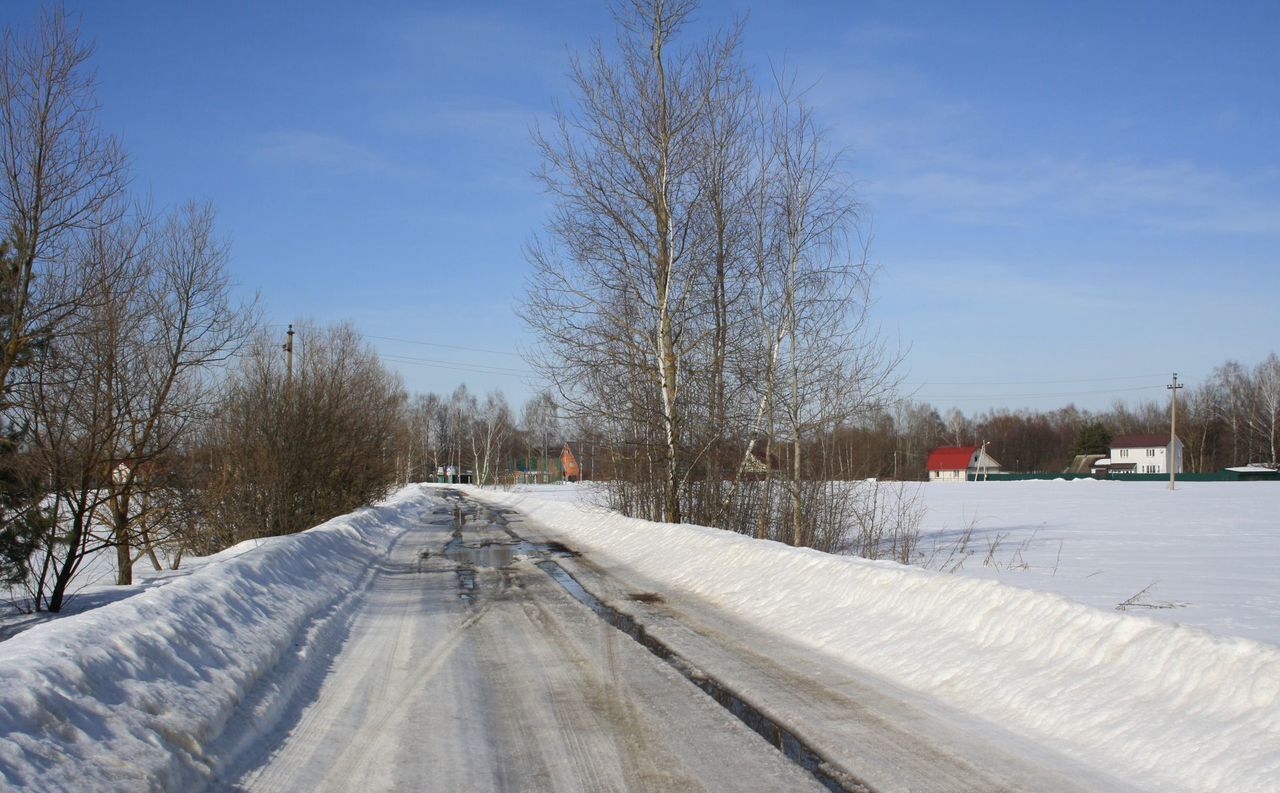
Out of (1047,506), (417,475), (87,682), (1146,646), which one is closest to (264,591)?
(87,682)

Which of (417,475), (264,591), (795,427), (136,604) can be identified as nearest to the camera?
(136,604)

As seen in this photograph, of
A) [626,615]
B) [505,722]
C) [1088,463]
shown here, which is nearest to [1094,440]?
[1088,463]

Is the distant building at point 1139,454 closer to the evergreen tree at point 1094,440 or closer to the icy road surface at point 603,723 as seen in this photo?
the evergreen tree at point 1094,440

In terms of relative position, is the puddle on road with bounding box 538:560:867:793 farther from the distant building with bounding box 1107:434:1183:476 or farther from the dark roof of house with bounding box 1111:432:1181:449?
the dark roof of house with bounding box 1111:432:1181:449

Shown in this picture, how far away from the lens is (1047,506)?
44.4 meters

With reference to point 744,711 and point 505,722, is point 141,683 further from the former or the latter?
point 744,711

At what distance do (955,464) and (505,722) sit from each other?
393 ft

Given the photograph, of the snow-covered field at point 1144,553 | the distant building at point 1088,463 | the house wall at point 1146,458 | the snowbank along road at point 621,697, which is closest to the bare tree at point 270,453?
the snowbank along road at point 621,697

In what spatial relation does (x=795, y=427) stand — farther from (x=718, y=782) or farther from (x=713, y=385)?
(x=718, y=782)

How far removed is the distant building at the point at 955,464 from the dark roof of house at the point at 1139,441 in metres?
15.8

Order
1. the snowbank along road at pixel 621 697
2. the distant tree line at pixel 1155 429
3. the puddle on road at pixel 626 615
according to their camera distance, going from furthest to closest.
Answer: the distant tree line at pixel 1155 429, the puddle on road at pixel 626 615, the snowbank along road at pixel 621 697

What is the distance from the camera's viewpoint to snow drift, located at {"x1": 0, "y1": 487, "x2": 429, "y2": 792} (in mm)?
4070

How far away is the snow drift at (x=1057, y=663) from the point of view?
470 cm

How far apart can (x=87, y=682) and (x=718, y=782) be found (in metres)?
3.53
